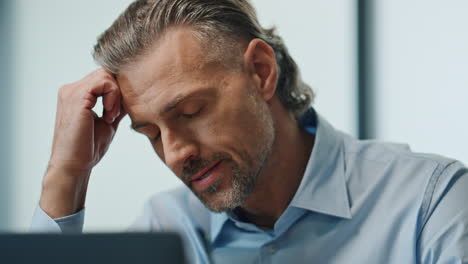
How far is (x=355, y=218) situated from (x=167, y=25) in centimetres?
58

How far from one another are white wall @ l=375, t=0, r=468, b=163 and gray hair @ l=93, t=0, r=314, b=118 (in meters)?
1.00

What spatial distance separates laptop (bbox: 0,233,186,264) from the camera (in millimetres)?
444

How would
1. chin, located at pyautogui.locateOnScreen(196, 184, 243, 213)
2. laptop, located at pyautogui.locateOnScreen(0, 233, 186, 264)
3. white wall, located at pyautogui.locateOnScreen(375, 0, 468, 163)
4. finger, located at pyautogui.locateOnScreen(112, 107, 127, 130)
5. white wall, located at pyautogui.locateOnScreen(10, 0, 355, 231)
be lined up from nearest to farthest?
laptop, located at pyautogui.locateOnScreen(0, 233, 186, 264) < chin, located at pyautogui.locateOnScreen(196, 184, 243, 213) < finger, located at pyautogui.locateOnScreen(112, 107, 127, 130) < white wall, located at pyautogui.locateOnScreen(375, 0, 468, 163) < white wall, located at pyautogui.locateOnScreen(10, 0, 355, 231)

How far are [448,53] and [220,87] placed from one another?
122 centimetres

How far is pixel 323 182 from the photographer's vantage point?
1.29m

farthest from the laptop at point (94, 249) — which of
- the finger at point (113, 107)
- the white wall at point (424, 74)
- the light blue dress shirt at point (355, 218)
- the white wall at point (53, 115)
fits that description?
the white wall at point (424, 74)

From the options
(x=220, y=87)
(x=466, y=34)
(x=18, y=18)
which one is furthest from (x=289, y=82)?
(x=18, y=18)

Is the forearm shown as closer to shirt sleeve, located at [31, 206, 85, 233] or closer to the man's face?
shirt sleeve, located at [31, 206, 85, 233]

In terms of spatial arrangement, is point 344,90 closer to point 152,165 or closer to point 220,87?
point 152,165

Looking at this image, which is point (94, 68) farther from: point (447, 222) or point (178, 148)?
point (447, 222)

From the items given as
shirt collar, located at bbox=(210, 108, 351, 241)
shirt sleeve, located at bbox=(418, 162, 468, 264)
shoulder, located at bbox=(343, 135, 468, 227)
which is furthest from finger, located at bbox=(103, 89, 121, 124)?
shirt sleeve, located at bbox=(418, 162, 468, 264)

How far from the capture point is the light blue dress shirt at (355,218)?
114 cm

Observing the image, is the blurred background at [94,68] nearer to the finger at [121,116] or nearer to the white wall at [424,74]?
the white wall at [424,74]

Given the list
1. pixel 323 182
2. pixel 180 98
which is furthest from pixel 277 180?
pixel 180 98
